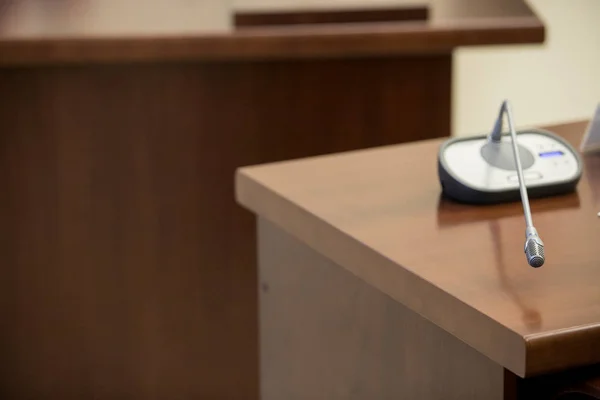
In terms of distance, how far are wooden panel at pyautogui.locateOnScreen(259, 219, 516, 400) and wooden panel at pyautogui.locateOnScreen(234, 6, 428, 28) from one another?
2.30 ft

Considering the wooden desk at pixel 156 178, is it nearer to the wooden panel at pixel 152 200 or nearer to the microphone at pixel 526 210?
the wooden panel at pixel 152 200

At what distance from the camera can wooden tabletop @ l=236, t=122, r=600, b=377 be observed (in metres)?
0.48

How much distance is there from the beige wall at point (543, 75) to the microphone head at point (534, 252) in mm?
2089

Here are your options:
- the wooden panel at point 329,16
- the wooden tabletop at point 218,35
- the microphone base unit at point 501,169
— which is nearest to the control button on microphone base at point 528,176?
the microphone base unit at point 501,169

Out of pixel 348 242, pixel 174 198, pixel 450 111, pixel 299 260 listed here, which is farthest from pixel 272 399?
pixel 450 111

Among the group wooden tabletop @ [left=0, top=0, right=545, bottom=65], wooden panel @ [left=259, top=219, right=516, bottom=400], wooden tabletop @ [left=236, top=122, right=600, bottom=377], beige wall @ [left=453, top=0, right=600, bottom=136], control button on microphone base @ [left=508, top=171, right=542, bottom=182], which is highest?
control button on microphone base @ [left=508, top=171, right=542, bottom=182]

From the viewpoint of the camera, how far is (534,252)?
541mm

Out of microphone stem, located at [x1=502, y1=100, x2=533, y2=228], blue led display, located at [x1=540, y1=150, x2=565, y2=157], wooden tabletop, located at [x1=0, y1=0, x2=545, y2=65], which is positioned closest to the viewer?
microphone stem, located at [x1=502, y1=100, x2=533, y2=228]

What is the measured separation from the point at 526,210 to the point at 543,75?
2.15 m

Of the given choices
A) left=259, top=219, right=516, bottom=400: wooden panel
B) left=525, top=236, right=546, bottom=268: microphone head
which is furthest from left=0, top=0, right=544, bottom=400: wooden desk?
left=525, top=236, right=546, bottom=268: microphone head

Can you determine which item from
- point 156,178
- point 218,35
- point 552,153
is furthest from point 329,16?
point 552,153

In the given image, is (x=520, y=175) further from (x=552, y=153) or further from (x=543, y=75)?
(x=543, y=75)

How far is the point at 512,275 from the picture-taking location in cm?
55

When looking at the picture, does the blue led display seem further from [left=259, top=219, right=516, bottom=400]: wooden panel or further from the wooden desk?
the wooden desk
